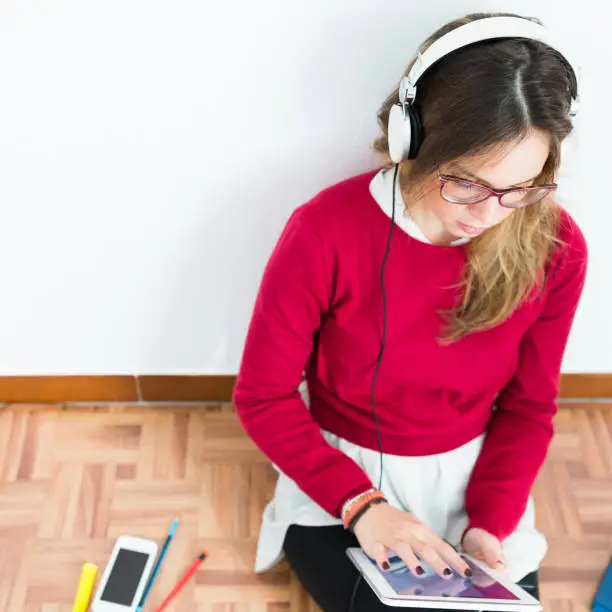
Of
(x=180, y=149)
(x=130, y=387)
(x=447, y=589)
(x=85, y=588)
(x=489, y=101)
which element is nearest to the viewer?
(x=489, y=101)

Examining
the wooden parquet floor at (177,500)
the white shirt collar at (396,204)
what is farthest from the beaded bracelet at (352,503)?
the white shirt collar at (396,204)

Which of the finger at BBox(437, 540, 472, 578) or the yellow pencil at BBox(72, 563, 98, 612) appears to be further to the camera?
the yellow pencil at BBox(72, 563, 98, 612)

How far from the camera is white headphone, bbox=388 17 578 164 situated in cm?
89

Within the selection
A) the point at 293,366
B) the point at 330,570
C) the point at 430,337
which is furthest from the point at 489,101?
the point at 330,570


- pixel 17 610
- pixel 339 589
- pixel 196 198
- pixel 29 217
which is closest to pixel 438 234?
pixel 196 198

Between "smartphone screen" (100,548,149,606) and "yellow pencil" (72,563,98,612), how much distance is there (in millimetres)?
26

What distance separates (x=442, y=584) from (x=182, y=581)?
48 centimetres

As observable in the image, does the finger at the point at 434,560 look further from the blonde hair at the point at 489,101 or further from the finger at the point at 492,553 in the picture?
the blonde hair at the point at 489,101

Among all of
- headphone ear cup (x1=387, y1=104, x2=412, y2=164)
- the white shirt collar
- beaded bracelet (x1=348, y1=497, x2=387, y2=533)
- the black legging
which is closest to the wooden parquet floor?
the black legging

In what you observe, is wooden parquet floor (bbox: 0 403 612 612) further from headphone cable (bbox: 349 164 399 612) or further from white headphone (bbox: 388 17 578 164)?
white headphone (bbox: 388 17 578 164)

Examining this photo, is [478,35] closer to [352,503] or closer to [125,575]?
[352,503]

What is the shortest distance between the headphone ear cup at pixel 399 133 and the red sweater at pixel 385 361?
0.15 metres

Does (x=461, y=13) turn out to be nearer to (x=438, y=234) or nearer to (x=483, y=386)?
(x=438, y=234)

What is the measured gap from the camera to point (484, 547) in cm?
124
